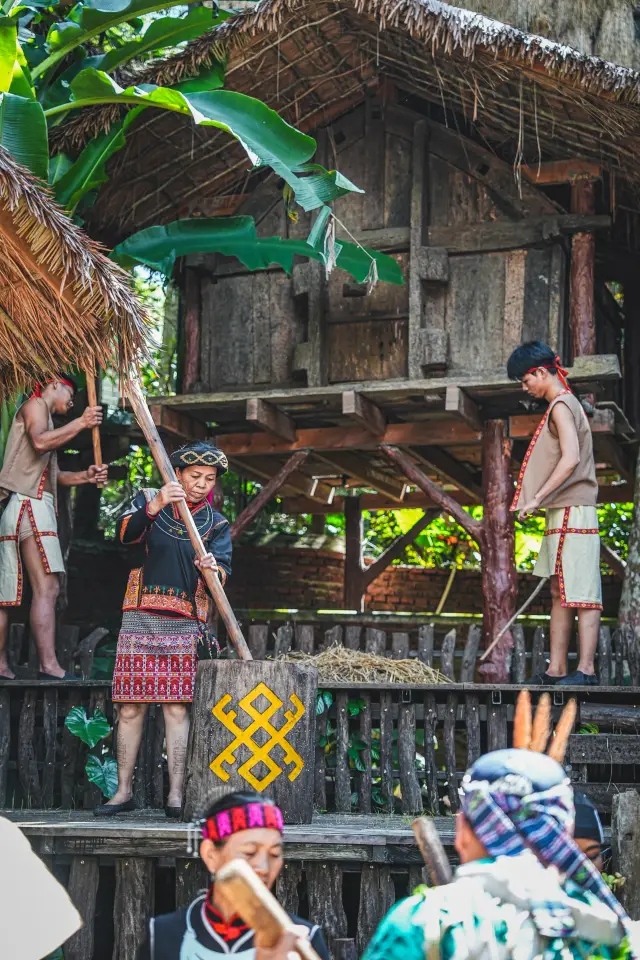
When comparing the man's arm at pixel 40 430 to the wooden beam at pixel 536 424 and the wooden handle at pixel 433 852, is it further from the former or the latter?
the wooden handle at pixel 433 852

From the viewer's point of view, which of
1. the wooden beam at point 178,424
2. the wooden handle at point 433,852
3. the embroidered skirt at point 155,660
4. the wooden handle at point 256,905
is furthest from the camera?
the wooden beam at point 178,424

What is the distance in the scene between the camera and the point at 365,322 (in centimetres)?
851

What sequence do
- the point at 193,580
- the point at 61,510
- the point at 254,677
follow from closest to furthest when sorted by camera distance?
the point at 254,677 → the point at 193,580 → the point at 61,510

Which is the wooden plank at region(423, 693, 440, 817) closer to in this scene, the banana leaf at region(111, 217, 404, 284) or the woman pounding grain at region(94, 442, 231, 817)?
the woman pounding grain at region(94, 442, 231, 817)

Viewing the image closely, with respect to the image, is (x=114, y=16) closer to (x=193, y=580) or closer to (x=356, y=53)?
(x=356, y=53)

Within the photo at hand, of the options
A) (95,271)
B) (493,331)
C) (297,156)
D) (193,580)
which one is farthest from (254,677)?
(493,331)

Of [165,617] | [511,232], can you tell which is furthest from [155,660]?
[511,232]

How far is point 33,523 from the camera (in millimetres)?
6676

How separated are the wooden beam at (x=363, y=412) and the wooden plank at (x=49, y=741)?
289 centimetres

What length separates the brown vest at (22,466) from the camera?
21.8ft

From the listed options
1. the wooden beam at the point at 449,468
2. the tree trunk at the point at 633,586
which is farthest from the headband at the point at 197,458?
the wooden beam at the point at 449,468

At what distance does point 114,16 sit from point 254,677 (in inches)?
169

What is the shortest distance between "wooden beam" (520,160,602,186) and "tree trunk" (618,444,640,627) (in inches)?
89.8

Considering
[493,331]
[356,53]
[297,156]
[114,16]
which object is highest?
[356,53]
